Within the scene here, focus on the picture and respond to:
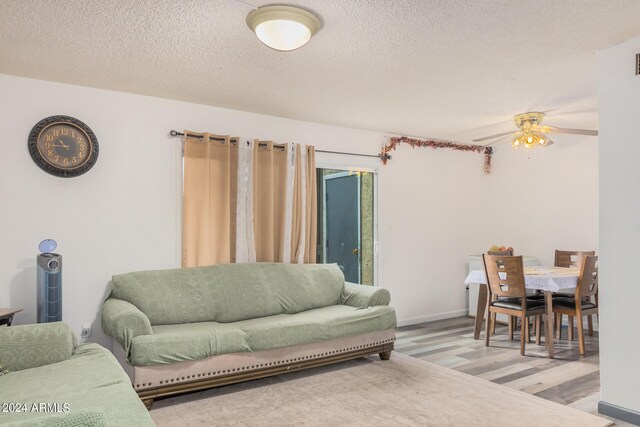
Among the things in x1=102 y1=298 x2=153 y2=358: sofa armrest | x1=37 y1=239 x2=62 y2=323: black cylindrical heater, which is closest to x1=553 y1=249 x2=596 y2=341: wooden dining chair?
x1=102 y1=298 x2=153 y2=358: sofa armrest

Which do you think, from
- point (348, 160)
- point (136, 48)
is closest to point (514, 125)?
point (348, 160)

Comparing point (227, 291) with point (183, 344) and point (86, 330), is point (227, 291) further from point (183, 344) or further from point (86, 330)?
point (86, 330)

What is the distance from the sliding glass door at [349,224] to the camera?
215 inches

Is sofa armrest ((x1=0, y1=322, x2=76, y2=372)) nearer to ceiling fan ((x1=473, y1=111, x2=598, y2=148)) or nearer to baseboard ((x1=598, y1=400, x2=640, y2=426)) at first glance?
baseboard ((x1=598, y1=400, x2=640, y2=426))

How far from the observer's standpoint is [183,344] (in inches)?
120

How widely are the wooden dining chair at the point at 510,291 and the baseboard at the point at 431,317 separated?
1.20m

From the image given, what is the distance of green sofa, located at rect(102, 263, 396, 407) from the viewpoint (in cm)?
303

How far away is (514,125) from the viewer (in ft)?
16.9

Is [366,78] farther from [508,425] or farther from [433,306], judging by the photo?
[433,306]

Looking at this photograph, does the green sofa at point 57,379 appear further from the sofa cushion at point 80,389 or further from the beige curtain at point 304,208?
the beige curtain at point 304,208

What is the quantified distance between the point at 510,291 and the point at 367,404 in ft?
6.68

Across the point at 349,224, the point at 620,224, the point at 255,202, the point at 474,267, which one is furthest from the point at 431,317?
the point at 620,224

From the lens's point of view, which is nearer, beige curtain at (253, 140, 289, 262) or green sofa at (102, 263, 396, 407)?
green sofa at (102, 263, 396, 407)

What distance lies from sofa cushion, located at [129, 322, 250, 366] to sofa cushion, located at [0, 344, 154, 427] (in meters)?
0.32
